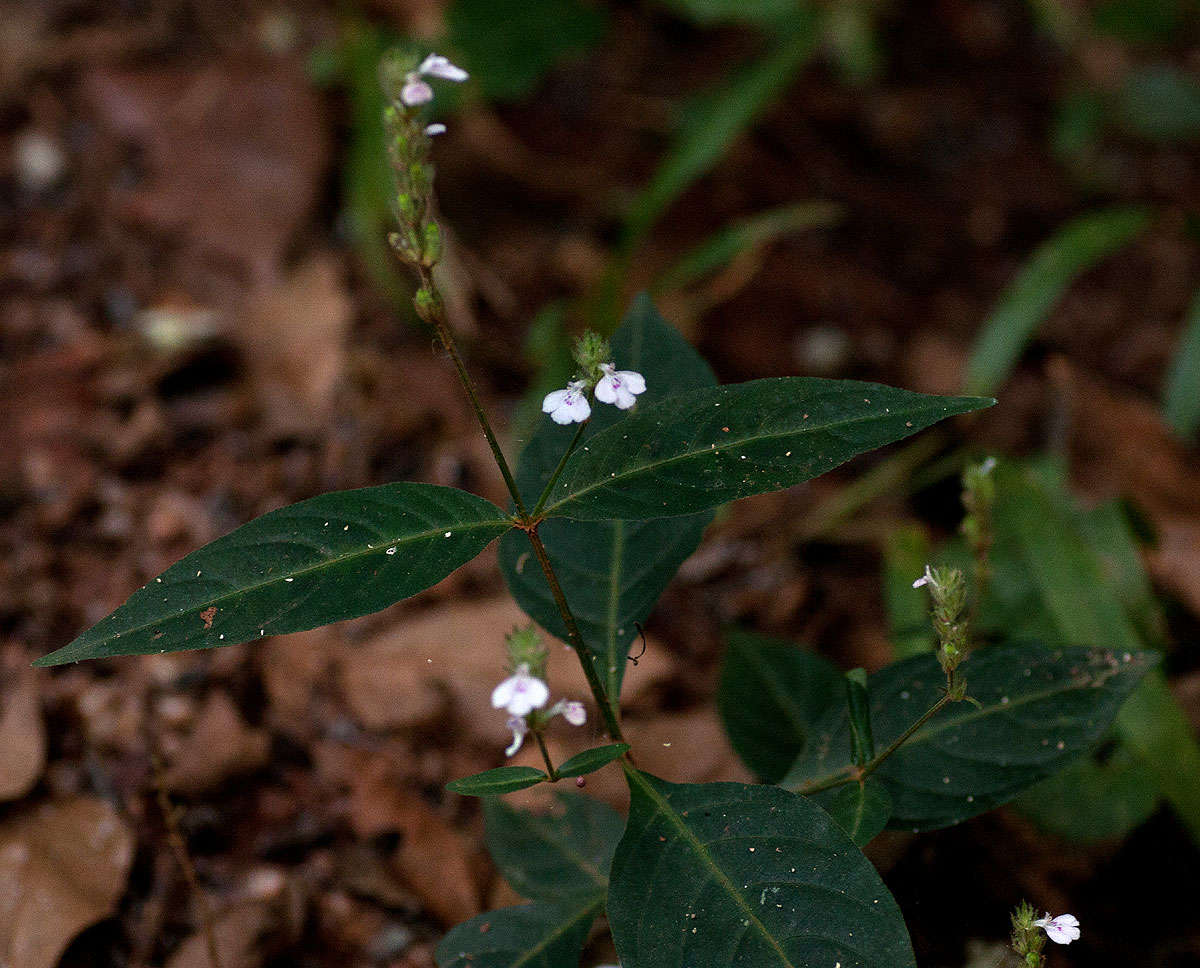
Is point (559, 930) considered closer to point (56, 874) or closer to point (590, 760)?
point (590, 760)

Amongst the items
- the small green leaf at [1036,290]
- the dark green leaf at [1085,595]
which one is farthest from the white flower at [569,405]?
the small green leaf at [1036,290]

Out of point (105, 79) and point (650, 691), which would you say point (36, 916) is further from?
point (105, 79)

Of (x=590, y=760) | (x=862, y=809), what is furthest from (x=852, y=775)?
(x=590, y=760)

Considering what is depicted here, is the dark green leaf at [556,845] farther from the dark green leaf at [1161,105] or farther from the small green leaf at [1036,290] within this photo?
the dark green leaf at [1161,105]

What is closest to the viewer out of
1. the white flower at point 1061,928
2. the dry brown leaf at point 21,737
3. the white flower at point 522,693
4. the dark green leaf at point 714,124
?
the white flower at point 522,693

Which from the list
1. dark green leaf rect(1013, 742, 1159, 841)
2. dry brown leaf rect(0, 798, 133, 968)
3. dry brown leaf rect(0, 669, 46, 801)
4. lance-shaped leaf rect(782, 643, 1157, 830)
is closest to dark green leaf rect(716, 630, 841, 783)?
lance-shaped leaf rect(782, 643, 1157, 830)

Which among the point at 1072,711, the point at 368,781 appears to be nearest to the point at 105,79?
the point at 368,781

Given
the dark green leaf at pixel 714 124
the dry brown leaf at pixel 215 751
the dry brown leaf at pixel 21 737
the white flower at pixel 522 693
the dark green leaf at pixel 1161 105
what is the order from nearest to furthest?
the white flower at pixel 522 693
the dry brown leaf at pixel 21 737
the dry brown leaf at pixel 215 751
the dark green leaf at pixel 714 124
the dark green leaf at pixel 1161 105

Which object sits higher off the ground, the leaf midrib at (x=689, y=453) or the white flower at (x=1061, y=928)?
the leaf midrib at (x=689, y=453)
